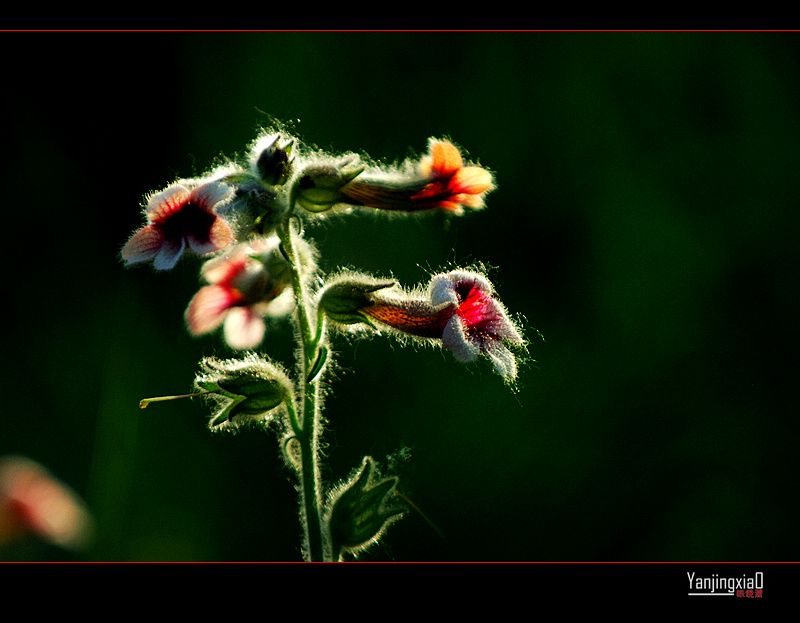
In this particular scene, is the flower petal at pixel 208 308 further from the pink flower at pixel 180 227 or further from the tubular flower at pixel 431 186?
the tubular flower at pixel 431 186

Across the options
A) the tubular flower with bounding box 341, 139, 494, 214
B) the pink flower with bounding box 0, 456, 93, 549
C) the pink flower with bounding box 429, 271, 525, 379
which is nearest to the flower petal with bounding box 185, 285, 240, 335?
the tubular flower with bounding box 341, 139, 494, 214

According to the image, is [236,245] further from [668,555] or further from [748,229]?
[748,229]

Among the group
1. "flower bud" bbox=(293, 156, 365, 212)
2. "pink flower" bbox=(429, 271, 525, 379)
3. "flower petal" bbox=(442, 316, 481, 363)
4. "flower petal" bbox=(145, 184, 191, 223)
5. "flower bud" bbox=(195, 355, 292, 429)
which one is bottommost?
"flower bud" bbox=(195, 355, 292, 429)

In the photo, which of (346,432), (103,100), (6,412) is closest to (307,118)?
(103,100)

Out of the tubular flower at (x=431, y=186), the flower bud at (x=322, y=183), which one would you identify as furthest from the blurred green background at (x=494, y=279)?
the flower bud at (x=322, y=183)

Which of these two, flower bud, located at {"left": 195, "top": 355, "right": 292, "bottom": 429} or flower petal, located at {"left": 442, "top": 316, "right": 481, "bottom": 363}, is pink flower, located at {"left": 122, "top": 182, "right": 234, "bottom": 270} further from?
flower petal, located at {"left": 442, "top": 316, "right": 481, "bottom": 363}
